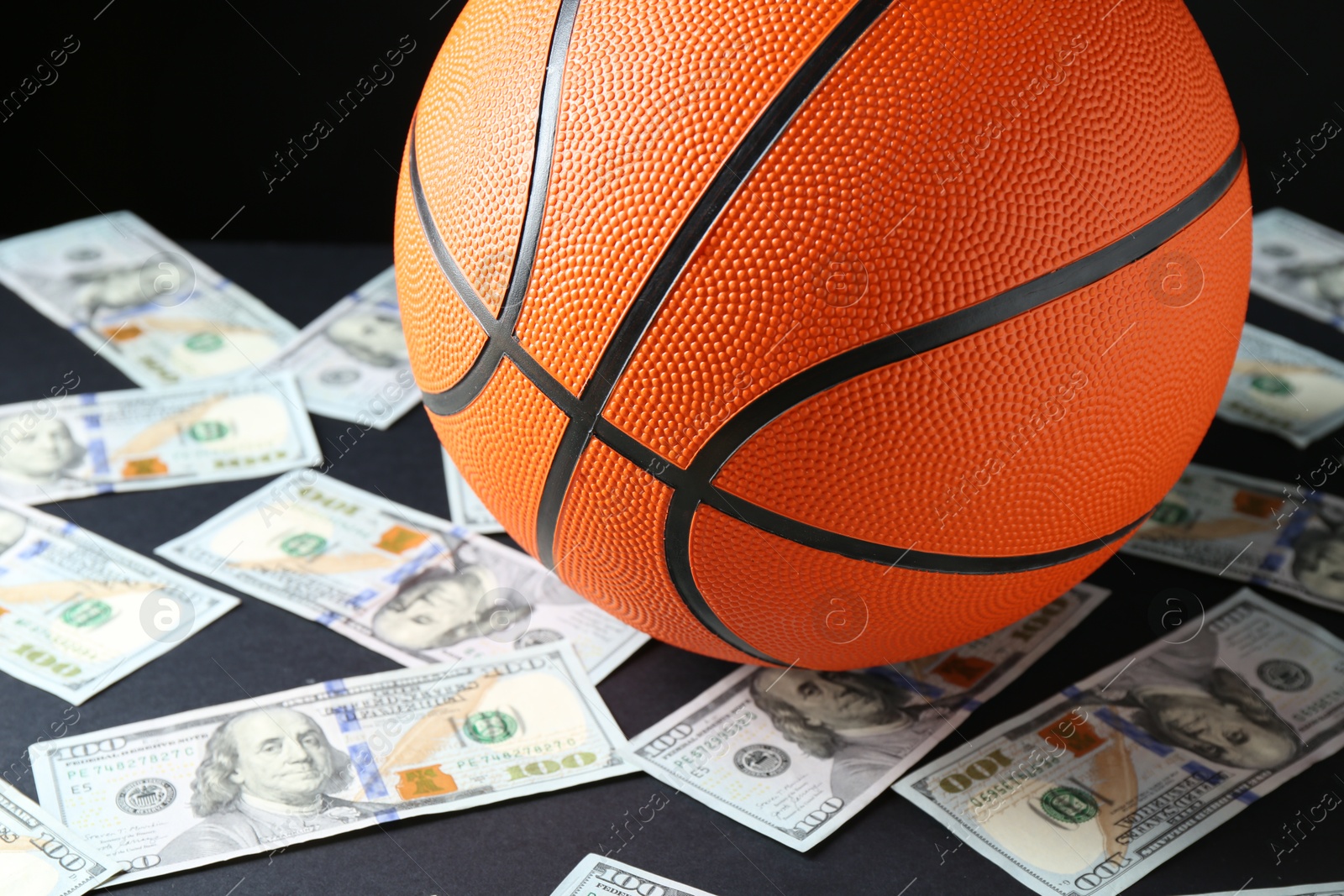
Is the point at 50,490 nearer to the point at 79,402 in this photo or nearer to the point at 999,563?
the point at 79,402

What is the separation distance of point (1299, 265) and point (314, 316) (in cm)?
235

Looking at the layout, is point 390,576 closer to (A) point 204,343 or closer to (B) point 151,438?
(B) point 151,438

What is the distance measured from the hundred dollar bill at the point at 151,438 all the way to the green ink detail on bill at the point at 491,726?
0.77 m

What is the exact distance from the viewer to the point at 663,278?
1.41m

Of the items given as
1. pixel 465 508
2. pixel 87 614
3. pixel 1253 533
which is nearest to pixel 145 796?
pixel 87 614

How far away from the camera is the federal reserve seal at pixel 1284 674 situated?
199 cm

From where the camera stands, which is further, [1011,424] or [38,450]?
[38,450]

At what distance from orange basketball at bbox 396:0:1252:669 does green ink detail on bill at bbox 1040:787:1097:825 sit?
1.10ft

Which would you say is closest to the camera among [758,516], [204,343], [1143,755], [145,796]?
[758,516]

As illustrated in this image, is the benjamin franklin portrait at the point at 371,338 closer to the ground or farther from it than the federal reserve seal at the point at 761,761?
farther from it

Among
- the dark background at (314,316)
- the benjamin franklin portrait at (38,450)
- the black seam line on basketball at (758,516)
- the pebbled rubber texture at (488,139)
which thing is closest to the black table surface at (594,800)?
the dark background at (314,316)

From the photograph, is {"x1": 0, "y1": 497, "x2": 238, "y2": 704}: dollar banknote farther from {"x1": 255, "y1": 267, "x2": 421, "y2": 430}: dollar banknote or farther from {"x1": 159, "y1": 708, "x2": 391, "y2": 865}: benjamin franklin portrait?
{"x1": 255, "y1": 267, "x2": 421, "y2": 430}: dollar banknote

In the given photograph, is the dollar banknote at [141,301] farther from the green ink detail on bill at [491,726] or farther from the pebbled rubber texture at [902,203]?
the pebbled rubber texture at [902,203]

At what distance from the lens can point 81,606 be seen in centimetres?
208
